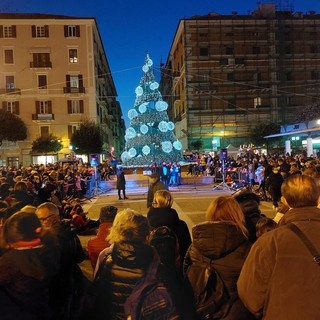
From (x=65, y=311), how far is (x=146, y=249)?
1102 millimetres

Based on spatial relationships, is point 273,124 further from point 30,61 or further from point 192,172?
point 30,61

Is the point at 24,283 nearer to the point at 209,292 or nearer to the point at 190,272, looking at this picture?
the point at 190,272

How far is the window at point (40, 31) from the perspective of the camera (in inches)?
1875

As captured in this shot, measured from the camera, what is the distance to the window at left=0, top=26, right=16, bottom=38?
47406 mm

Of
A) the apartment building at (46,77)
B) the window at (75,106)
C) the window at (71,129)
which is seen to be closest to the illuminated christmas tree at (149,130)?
the window at (71,129)

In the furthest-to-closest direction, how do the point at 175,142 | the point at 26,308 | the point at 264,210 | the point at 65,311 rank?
the point at 175,142 < the point at 264,210 < the point at 65,311 < the point at 26,308

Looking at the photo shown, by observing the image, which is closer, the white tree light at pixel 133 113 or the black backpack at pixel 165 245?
the black backpack at pixel 165 245

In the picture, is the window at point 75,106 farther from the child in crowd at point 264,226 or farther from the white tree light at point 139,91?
the child in crowd at point 264,226

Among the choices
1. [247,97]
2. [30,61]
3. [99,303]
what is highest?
[30,61]

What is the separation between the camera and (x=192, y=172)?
101ft

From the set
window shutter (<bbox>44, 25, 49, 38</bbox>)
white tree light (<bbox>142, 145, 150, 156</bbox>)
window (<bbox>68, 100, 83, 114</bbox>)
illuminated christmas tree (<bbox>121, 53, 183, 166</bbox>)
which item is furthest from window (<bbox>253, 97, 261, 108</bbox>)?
window shutter (<bbox>44, 25, 49, 38</bbox>)

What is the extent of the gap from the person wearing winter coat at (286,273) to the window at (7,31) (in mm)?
50544

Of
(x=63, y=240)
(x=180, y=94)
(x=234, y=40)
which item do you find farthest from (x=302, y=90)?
(x=63, y=240)

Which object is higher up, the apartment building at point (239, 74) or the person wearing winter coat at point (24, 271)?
the apartment building at point (239, 74)
